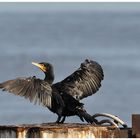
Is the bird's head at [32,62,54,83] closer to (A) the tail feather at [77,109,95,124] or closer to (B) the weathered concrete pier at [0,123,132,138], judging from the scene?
(A) the tail feather at [77,109,95,124]

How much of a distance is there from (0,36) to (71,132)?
72.3 meters

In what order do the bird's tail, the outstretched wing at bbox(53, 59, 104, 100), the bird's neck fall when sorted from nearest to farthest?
the bird's tail → the outstretched wing at bbox(53, 59, 104, 100) → the bird's neck

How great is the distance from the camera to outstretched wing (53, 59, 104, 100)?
19.6 m

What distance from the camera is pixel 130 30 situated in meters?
89.4

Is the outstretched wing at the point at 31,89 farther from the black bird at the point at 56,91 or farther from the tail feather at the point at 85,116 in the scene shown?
the tail feather at the point at 85,116

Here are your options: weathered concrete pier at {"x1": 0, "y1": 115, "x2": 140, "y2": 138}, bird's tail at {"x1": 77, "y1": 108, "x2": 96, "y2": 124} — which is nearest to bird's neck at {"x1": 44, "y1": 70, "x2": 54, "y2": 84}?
bird's tail at {"x1": 77, "y1": 108, "x2": 96, "y2": 124}

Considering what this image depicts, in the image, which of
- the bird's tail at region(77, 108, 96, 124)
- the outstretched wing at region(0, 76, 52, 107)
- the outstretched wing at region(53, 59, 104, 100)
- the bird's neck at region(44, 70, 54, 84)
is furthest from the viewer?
the bird's neck at region(44, 70, 54, 84)

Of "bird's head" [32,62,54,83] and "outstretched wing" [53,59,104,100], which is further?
"bird's head" [32,62,54,83]

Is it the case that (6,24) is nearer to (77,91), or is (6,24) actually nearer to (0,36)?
(0,36)

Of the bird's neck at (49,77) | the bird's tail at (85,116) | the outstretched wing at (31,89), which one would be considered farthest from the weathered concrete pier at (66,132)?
the bird's neck at (49,77)

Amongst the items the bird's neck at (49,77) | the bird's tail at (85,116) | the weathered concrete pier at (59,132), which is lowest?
the weathered concrete pier at (59,132)

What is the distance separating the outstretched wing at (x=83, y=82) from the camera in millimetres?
19594

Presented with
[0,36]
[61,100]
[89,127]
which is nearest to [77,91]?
[61,100]

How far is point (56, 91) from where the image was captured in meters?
19.4
